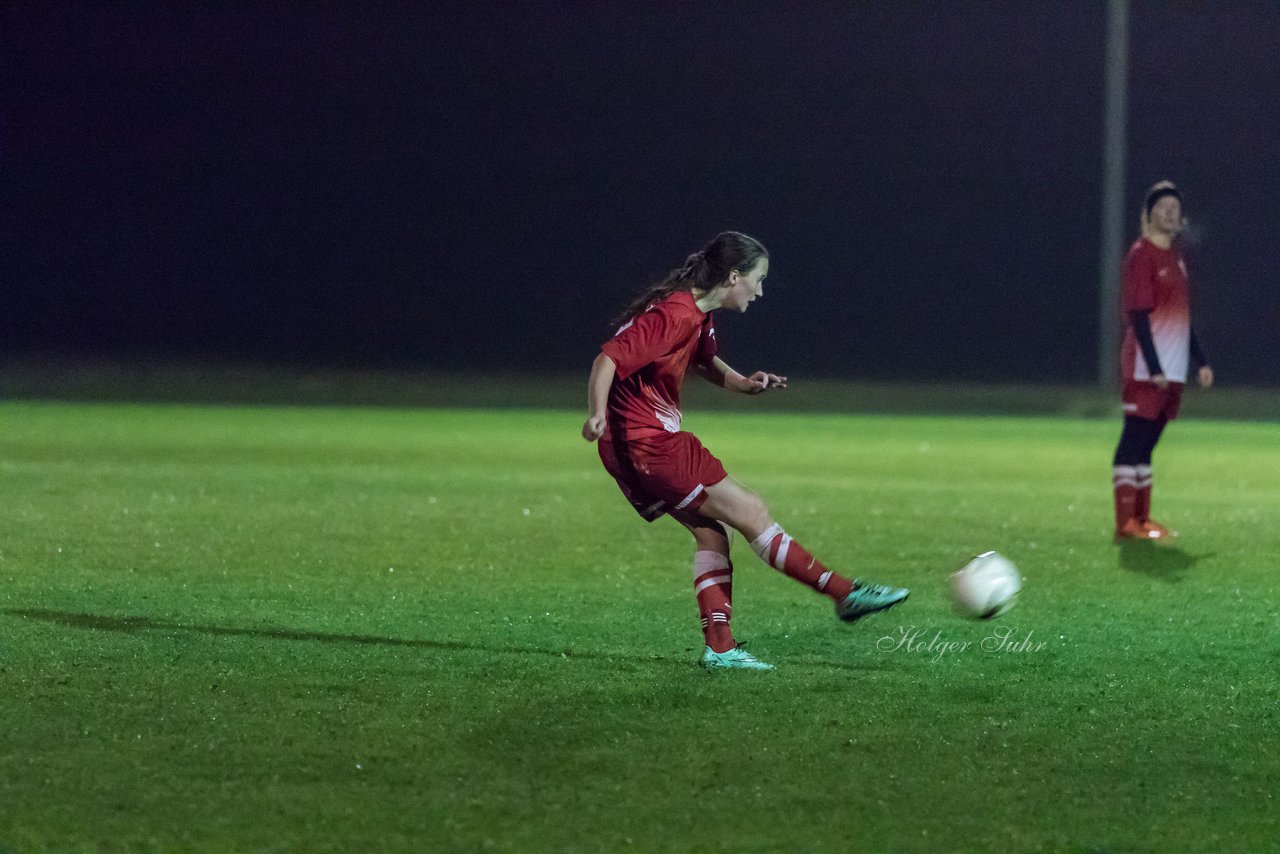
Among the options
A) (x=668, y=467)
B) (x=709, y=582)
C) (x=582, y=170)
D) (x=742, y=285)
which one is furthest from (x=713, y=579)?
(x=582, y=170)

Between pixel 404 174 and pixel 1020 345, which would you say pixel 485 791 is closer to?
pixel 1020 345

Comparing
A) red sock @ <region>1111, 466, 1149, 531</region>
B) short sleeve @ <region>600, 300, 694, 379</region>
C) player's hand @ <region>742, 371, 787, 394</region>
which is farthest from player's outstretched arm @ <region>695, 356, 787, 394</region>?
red sock @ <region>1111, 466, 1149, 531</region>

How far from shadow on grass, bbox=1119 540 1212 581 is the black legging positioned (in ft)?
1.68

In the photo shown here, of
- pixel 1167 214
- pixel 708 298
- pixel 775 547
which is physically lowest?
pixel 775 547

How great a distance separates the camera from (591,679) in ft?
19.8

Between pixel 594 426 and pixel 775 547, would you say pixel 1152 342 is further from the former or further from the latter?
pixel 594 426

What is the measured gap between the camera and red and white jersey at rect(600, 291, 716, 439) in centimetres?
601

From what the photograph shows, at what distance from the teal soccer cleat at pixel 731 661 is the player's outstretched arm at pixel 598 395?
3.35 ft

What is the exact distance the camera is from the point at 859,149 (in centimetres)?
3462

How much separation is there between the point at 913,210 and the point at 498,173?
8898 millimetres

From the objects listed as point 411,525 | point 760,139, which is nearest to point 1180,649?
point 411,525

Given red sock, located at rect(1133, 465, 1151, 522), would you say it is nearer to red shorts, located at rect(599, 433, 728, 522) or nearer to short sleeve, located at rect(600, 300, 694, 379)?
red shorts, located at rect(599, 433, 728, 522)

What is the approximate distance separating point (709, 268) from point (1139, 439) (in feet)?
15.4

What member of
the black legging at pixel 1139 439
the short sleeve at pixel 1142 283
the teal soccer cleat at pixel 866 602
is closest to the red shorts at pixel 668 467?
the teal soccer cleat at pixel 866 602
